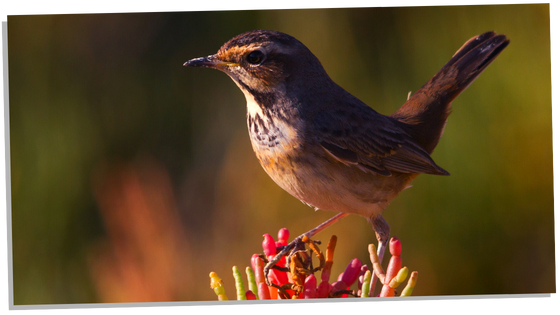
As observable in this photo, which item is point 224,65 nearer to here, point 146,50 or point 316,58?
point 316,58

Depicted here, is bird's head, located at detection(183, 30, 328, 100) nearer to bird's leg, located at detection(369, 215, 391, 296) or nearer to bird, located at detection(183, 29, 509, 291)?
bird, located at detection(183, 29, 509, 291)

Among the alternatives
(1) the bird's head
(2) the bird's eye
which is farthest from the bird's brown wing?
(2) the bird's eye

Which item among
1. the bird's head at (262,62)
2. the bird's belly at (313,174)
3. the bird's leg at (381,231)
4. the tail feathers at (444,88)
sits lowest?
the bird's leg at (381,231)

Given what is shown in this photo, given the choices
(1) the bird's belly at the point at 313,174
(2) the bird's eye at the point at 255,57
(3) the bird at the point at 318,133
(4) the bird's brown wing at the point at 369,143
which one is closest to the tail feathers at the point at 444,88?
(3) the bird at the point at 318,133

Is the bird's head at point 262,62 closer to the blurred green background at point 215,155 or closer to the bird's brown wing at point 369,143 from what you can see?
the bird's brown wing at point 369,143

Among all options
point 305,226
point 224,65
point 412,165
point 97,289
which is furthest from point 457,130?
point 97,289

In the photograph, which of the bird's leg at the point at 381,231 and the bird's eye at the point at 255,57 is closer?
the bird's eye at the point at 255,57

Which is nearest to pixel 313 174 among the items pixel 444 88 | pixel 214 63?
pixel 214 63

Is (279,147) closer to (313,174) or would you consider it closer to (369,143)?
(313,174)
